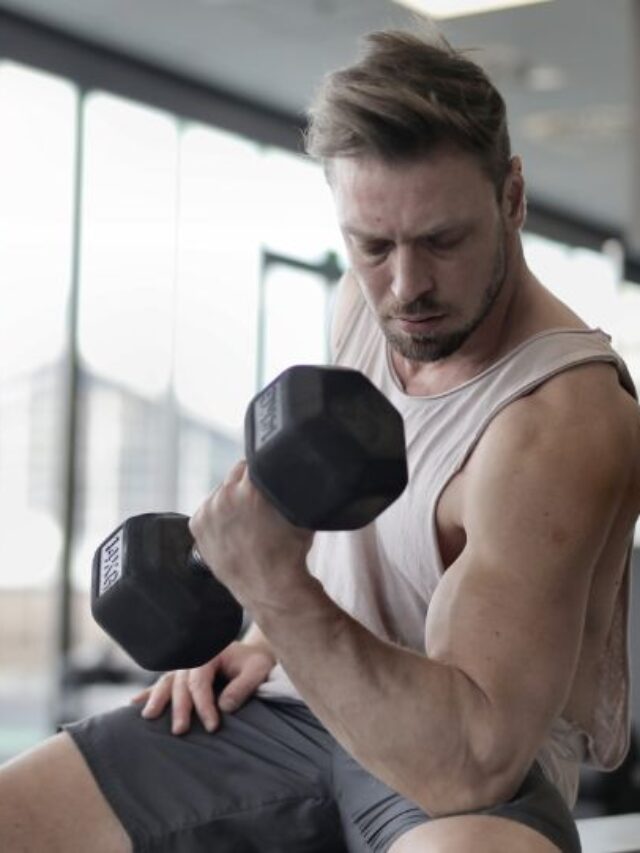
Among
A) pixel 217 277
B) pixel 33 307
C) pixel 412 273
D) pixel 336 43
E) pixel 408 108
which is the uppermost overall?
pixel 336 43

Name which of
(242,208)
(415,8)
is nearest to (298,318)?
(242,208)

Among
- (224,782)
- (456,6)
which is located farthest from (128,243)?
(224,782)

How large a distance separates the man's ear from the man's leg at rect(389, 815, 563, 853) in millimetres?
589

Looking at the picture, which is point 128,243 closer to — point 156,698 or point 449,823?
point 156,698

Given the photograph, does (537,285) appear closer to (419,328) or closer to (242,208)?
(419,328)

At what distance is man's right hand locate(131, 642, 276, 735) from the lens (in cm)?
183

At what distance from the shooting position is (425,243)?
1523mm

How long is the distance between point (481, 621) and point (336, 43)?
17.5 feet

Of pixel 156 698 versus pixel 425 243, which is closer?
pixel 425 243

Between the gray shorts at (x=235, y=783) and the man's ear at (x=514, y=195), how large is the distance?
58 centimetres

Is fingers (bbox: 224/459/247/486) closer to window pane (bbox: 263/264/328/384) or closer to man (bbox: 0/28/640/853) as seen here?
man (bbox: 0/28/640/853)

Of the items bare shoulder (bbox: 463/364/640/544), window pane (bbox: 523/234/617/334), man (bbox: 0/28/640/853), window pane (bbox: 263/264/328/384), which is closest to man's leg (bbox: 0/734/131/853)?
man (bbox: 0/28/640/853)

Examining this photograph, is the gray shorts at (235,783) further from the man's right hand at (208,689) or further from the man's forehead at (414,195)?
the man's forehead at (414,195)

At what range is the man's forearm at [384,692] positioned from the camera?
4.44 feet
